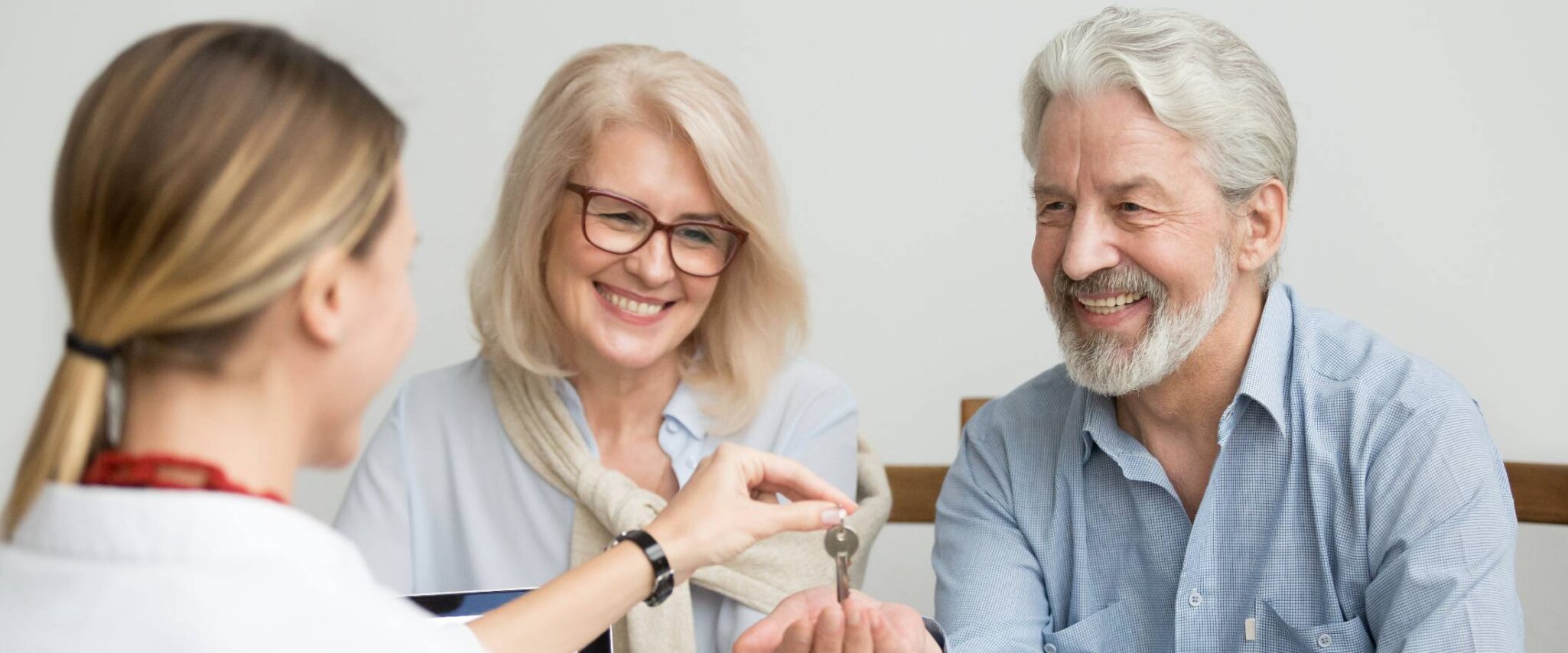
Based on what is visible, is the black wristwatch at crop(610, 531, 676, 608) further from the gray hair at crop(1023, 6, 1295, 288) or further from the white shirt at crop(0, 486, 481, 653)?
the gray hair at crop(1023, 6, 1295, 288)

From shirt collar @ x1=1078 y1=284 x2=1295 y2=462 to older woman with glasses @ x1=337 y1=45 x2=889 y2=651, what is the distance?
396 millimetres

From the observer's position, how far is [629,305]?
7.04 feet

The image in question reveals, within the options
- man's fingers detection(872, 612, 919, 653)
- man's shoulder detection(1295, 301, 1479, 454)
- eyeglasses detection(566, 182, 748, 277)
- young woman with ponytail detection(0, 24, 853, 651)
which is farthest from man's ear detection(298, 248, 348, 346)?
man's shoulder detection(1295, 301, 1479, 454)

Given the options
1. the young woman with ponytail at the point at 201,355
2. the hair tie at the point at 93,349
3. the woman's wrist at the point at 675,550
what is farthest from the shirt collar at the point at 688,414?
the hair tie at the point at 93,349

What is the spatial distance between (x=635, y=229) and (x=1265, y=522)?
38.4 inches

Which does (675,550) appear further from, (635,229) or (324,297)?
(324,297)

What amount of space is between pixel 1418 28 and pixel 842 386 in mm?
1342

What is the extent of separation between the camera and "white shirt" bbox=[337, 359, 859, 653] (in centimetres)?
220

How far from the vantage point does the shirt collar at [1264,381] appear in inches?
76.6

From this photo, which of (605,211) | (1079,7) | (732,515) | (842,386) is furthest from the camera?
(1079,7)

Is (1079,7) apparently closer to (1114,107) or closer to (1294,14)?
(1294,14)

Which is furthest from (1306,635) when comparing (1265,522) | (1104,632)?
(1104,632)

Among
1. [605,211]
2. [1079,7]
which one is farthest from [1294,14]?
[605,211]

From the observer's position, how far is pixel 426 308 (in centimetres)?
332
